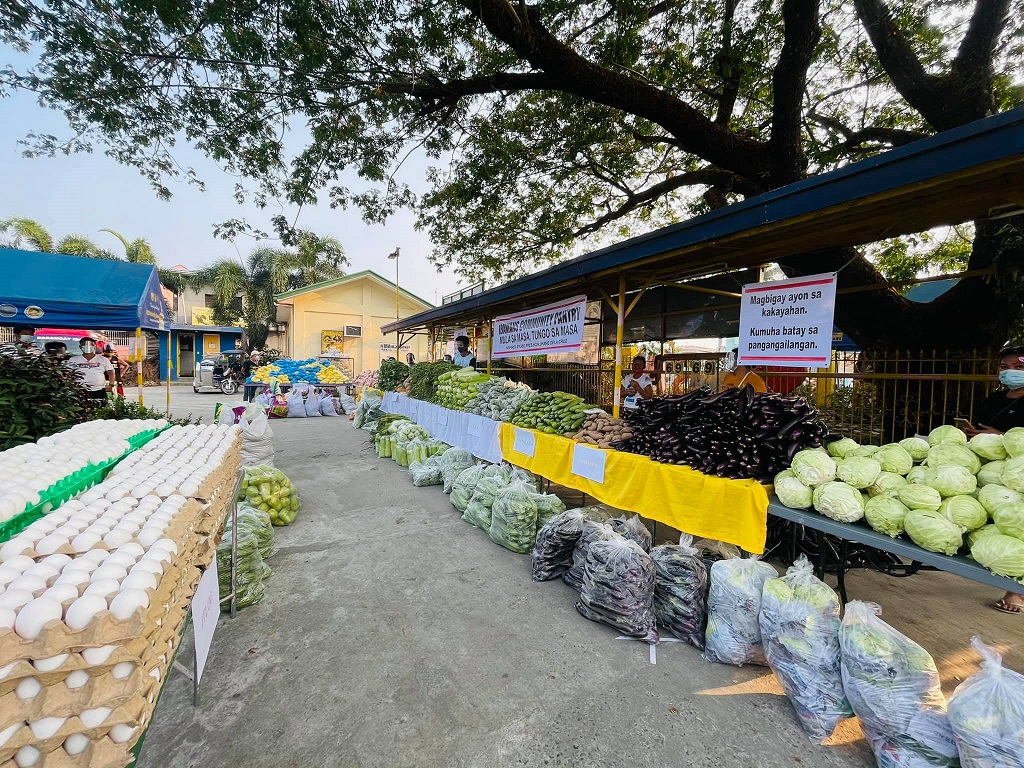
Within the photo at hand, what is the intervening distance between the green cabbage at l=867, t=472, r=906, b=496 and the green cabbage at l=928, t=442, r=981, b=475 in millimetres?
177

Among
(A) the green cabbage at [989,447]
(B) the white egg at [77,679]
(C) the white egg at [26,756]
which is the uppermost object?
(A) the green cabbage at [989,447]

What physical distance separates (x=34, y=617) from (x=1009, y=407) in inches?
214

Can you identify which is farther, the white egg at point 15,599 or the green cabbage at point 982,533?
the green cabbage at point 982,533

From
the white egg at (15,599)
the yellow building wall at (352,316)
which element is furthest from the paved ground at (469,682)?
the yellow building wall at (352,316)

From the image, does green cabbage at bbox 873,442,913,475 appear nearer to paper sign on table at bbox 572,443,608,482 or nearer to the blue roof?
paper sign on table at bbox 572,443,608,482

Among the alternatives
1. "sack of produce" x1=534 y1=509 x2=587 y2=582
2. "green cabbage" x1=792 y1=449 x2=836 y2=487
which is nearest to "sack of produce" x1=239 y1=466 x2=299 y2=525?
"sack of produce" x1=534 y1=509 x2=587 y2=582

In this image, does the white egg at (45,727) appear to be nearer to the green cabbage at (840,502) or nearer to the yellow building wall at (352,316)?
the green cabbage at (840,502)

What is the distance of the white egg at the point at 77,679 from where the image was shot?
3.50ft

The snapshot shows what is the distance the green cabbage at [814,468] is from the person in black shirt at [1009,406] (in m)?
1.33

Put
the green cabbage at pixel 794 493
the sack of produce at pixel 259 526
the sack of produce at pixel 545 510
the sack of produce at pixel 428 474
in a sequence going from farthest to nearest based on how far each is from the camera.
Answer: the sack of produce at pixel 428 474 → the sack of produce at pixel 545 510 → the sack of produce at pixel 259 526 → the green cabbage at pixel 794 493

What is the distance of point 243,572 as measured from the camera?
10.6 ft

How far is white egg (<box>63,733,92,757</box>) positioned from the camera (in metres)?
1.07

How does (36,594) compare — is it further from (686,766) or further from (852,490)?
(852,490)

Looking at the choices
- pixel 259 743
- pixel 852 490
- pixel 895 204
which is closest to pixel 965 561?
pixel 852 490
